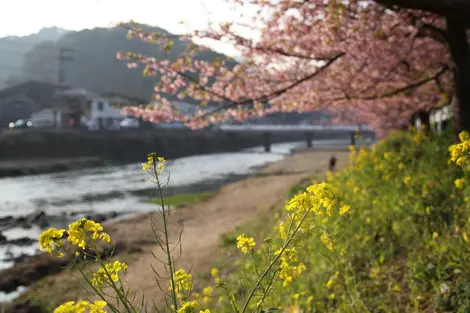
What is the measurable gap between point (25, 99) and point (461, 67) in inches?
2620

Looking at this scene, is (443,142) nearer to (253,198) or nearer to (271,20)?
(271,20)

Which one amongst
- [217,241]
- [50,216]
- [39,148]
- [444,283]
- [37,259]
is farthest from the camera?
[39,148]

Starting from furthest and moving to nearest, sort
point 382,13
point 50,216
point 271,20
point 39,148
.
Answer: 1. point 39,148
2. point 50,216
3. point 271,20
4. point 382,13

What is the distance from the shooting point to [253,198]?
20906mm

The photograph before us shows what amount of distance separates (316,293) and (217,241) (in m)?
6.92

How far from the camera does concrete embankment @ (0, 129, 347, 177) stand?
4053 centimetres

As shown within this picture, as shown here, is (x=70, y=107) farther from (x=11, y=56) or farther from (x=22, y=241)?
(x=11, y=56)

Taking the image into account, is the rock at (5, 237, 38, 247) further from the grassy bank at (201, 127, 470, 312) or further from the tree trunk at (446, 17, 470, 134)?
the tree trunk at (446, 17, 470, 134)

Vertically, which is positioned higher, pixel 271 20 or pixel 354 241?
pixel 271 20

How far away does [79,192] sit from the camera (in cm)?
2661

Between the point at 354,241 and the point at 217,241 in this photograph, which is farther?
the point at 217,241

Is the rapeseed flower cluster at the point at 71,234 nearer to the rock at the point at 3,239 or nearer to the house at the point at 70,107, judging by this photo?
the rock at the point at 3,239

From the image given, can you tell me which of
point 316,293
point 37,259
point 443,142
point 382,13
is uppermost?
point 382,13

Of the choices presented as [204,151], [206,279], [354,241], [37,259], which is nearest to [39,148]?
[204,151]
